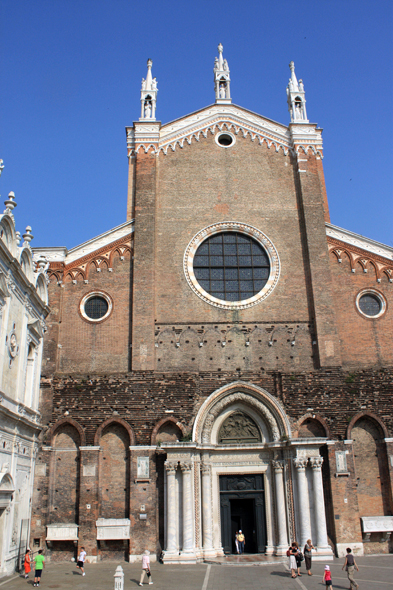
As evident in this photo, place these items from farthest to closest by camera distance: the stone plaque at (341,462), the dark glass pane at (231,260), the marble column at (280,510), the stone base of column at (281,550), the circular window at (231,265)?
the dark glass pane at (231,260), the circular window at (231,265), the stone plaque at (341,462), the marble column at (280,510), the stone base of column at (281,550)

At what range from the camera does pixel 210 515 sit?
1678cm

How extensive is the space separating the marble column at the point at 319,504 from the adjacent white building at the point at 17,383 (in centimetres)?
880

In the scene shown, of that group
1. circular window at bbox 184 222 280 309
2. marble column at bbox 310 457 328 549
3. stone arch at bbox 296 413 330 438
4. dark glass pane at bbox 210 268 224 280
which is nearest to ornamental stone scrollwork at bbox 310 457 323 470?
marble column at bbox 310 457 328 549

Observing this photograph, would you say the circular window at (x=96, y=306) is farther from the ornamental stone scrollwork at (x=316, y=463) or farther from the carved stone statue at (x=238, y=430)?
the ornamental stone scrollwork at (x=316, y=463)

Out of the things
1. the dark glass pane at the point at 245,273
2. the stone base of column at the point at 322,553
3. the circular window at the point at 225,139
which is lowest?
the stone base of column at the point at 322,553

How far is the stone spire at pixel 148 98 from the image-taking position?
22.7 meters

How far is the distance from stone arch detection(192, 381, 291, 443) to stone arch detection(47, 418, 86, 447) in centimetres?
369

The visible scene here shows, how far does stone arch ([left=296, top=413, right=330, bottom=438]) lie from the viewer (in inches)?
690

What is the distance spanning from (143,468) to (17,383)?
490 cm

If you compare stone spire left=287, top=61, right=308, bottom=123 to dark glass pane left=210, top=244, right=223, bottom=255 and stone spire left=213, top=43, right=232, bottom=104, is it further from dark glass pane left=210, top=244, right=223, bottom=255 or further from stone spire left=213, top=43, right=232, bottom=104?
dark glass pane left=210, top=244, right=223, bottom=255

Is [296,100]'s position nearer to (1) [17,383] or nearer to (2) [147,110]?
(2) [147,110]

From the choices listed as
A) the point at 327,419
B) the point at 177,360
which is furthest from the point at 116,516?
the point at 327,419

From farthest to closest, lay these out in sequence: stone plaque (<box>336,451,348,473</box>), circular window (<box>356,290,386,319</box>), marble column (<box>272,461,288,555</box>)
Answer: circular window (<box>356,290,386,319</box>) < stone plaque (<box>336,451,348,473</box>) < marble column (<box>272,461,288,555</box>)

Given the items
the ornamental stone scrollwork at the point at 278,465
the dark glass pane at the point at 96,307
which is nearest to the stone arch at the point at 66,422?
the dark glass pane at the point at 96,307
